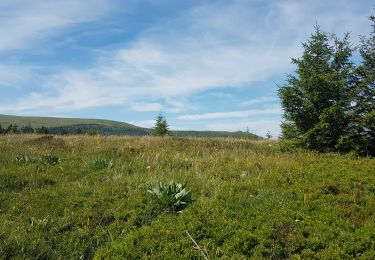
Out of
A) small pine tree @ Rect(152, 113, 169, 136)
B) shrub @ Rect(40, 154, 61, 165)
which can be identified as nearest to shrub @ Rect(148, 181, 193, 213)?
shrub @ Rect(40, 154, 61, 165)

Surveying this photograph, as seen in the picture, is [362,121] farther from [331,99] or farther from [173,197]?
[173,197]

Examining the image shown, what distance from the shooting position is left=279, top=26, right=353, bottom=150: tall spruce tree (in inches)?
568

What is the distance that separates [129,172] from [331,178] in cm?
588

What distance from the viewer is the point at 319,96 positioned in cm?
1462

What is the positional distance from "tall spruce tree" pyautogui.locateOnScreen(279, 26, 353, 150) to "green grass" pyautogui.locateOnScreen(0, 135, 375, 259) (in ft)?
9.70

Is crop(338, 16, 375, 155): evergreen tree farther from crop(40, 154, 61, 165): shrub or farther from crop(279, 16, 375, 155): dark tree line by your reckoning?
crop(40, 154, 61, 165): shrub

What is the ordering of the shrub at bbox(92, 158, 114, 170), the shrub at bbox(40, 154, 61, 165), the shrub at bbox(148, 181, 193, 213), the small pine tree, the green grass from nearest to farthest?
1. the green grass
2. the shrub at bbox(148, 181, 193, 213)
3. the shrub at bbox(92, 158, 114, 170)
4. the shrub at bbox(40, 154, 61, 165)
5. the small pine tree

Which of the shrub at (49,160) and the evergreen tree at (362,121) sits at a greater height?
the evergreen tree at (362,121)

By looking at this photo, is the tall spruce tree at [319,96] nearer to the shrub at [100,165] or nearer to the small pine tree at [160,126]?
the shrub at [100,165]

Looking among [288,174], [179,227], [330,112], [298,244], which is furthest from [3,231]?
[330,112]

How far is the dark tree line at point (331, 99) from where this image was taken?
14.3 metres

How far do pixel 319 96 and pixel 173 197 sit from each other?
866 cm

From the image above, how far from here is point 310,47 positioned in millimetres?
15609

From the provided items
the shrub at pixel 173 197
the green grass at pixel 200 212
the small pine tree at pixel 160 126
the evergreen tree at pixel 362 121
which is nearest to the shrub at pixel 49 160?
the green grass at pixel 200 212
